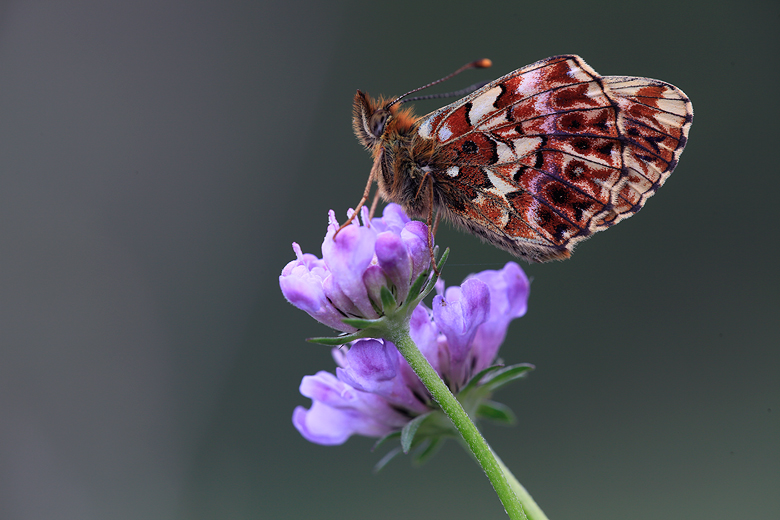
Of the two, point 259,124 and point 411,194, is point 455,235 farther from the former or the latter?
point 411,194

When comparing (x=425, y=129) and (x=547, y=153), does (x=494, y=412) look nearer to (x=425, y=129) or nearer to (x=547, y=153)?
(x=547, y=153)

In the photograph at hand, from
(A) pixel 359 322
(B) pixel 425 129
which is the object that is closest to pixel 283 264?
(B) pixel 425 129

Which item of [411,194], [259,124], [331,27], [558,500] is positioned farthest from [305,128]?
[411,194]

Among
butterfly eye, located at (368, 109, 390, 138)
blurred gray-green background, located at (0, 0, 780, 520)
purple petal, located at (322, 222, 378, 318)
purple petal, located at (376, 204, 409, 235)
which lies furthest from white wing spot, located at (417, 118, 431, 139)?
blurred gray-green background, located at (0, 0, 780, 520)

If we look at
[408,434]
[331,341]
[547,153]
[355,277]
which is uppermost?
[547,153]

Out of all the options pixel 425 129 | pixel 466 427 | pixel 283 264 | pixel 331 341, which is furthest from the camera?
pixel 283 264

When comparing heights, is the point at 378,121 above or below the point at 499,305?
above
